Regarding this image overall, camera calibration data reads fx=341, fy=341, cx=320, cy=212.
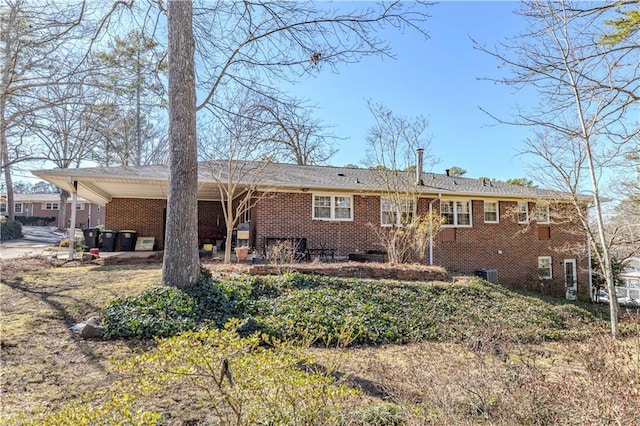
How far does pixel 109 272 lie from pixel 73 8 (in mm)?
6538

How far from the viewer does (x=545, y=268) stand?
15.2 meters

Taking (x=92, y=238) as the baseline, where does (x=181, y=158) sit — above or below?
above

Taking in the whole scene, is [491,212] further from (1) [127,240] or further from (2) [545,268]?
(1) [127,240]

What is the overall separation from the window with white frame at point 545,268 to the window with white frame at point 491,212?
2.79m

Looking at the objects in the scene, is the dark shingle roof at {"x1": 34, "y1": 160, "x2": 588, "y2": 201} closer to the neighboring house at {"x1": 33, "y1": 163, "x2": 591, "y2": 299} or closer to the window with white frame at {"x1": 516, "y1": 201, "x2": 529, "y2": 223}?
the neighboring house at {"x1": 33, "y1": 163, "x2": 591, "y2": 299}

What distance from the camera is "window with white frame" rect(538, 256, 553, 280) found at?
1509cm

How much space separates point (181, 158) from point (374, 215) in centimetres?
838

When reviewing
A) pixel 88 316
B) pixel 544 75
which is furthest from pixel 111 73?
pixel 544 75

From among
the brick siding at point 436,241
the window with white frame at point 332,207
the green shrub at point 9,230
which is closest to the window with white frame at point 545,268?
the brick siding at point 436,241

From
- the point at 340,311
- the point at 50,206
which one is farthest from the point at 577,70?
the point at 50,206

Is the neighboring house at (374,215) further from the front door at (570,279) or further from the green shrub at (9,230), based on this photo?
the green shrub at (9,230)

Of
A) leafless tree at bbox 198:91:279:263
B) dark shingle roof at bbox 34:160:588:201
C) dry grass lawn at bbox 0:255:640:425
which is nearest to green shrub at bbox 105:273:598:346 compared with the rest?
dry grass lawn at bbox 0:255:640:425

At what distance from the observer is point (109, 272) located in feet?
29.1

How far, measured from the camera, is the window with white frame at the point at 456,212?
14.4 m
